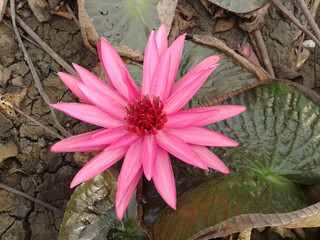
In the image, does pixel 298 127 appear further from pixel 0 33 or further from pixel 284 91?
pixel 0 33

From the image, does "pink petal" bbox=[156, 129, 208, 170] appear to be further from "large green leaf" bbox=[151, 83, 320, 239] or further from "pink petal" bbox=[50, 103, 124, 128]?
"large green leaf" bbox=[151, 83, 320, 239]

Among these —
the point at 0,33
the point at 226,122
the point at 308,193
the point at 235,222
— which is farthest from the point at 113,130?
the point at 0,33

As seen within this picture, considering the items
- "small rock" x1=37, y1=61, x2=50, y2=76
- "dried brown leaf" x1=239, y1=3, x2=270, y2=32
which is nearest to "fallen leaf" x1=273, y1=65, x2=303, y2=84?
"dried brown leaf" x1=239, y1=3, x2=270, y2=32

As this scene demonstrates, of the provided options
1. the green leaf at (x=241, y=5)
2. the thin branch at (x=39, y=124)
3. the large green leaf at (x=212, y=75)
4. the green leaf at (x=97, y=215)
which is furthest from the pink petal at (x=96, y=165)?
the green leaf at (x=241, y=5)

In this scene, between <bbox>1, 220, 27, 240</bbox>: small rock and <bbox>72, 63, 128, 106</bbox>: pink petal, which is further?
<bbox>1, 220, 27, 240</bbox>: small rock

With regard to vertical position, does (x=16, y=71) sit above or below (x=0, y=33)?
below

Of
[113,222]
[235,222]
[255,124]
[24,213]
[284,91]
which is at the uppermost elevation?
[284,91]
